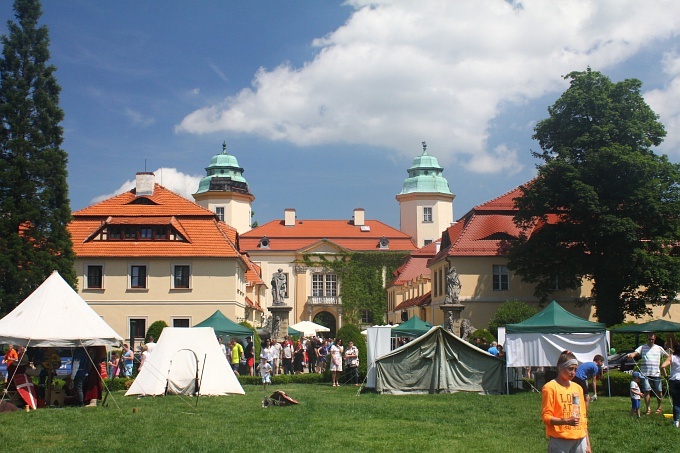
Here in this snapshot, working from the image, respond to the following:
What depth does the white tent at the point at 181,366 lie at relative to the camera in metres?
21.5

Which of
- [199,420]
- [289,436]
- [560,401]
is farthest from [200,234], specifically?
[560,401]

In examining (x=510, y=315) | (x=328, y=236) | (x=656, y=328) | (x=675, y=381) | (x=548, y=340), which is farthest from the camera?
(x=328, y=236)

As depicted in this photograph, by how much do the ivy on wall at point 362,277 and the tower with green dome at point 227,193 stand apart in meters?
13.9

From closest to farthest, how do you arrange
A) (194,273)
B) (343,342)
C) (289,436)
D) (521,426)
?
(289,436) → (521,426) → (343,342) → (194,273)

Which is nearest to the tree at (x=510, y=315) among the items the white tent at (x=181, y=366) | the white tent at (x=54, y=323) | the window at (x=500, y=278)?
the window at (x=500, y=278)

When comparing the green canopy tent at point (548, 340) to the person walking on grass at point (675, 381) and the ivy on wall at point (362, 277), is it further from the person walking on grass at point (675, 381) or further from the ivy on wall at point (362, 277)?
the ivy on wall at point (362, 277)

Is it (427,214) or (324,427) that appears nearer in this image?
(324,427)

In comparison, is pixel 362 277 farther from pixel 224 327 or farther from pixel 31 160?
pixel 224 327

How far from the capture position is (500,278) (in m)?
44.4

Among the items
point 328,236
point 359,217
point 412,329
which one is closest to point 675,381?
point 412,329

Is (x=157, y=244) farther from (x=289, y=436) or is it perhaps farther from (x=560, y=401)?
(x=560, y=401)

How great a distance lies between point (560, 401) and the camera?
7.50 metres

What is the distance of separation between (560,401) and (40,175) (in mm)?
33460

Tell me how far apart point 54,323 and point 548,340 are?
43.7 ft
